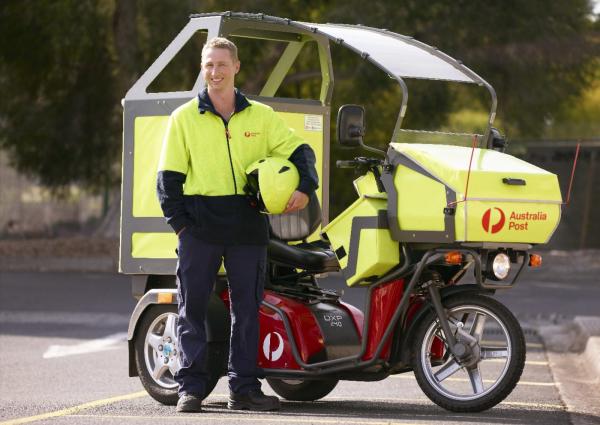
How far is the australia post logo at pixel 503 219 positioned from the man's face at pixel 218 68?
A: 156cm

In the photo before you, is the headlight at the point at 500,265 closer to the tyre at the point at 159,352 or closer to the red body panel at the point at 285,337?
the red body panel at the point at 285,337

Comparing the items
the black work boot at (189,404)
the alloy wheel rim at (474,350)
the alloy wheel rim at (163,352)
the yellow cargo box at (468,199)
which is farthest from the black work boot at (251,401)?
the yellow cargo box at (468,199)

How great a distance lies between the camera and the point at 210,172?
8.19 meters

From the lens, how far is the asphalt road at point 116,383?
8.11 metres

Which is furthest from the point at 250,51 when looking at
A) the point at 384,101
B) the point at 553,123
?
the point at 553,123

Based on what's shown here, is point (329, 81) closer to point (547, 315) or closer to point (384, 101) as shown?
point (547, 315)

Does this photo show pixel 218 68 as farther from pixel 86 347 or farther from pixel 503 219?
pixel 86 347

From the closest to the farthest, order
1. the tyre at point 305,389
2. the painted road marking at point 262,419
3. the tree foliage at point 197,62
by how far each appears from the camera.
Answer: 1. the painted road marking at point 262,419
2. the tyre at point 305,389
3. the tree foliage at point 197,62

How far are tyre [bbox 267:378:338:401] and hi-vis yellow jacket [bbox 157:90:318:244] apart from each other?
52.7 inches

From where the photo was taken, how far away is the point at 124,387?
10133mm

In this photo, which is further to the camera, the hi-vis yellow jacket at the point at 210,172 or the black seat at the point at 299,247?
the black seat at the point at 299,247

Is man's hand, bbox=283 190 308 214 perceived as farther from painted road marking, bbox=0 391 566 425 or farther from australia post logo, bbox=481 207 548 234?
painted road marking, bbox=0 391 566 425

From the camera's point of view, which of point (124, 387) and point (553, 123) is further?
point (553, 123)

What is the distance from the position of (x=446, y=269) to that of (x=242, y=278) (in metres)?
1.11
